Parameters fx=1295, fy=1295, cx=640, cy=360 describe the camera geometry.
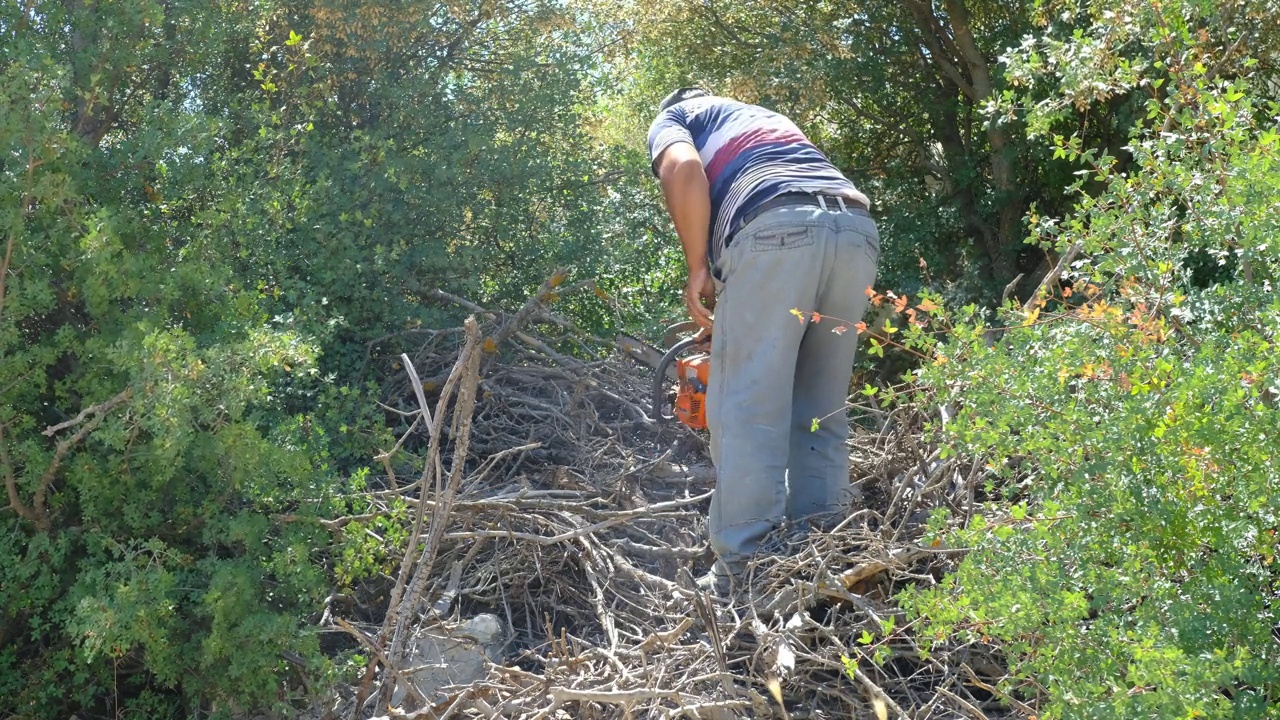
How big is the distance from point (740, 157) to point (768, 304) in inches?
23.4

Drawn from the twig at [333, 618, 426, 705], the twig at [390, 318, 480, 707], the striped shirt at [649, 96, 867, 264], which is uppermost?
the striped shirt at [649, 96, 867, 264]

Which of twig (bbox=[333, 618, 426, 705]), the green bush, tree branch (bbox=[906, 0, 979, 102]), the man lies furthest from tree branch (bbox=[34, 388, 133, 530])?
tree branch (bbox=[906, 0, 979, 102])

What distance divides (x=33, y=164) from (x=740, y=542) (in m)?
2.61

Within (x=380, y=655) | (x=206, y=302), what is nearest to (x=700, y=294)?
(x=380, y=655)

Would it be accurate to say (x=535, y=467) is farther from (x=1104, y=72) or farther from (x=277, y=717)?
(x=1104, y=72)

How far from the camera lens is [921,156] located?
10.8 meters

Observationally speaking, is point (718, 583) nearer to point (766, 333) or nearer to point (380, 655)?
point (766, 333)

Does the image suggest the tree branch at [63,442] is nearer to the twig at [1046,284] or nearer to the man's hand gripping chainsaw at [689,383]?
the man's hand gripping chainsaw at [689,383]

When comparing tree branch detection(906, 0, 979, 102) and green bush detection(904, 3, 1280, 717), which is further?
tree branch detection(906, 0, 979, 102)

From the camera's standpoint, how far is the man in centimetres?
410

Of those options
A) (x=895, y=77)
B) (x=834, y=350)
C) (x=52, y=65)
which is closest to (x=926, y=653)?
(x=834, y=350)

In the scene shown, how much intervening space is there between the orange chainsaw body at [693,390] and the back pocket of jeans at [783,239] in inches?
25.5

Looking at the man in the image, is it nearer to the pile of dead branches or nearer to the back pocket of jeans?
the back pocket of jeans

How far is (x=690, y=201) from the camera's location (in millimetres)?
4258
